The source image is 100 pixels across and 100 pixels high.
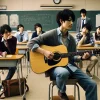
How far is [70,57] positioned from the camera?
255cm

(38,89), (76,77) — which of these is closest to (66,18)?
(76,77)

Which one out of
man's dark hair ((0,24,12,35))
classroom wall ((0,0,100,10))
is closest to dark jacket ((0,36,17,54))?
man's dark hair ((0,24,12,35))

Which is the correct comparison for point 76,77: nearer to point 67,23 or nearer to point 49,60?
point 49,60

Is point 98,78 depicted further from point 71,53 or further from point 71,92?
point 71,53

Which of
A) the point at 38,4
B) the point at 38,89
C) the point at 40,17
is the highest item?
the point at 38,4

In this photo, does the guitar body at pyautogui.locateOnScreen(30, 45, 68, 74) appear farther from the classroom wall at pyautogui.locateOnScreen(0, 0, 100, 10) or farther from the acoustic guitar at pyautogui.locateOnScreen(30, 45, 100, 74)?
the classroom wall at pyautogui.locateOnScreen(0, 0, 100, 10)

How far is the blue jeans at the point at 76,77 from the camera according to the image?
7.39 feet

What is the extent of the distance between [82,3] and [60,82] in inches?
213

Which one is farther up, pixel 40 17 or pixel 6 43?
pixel 40 17

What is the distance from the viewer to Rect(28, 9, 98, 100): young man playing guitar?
2.29m

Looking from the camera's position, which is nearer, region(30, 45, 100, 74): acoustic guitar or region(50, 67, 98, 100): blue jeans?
region(50, 67, 98, 100): blue jeans

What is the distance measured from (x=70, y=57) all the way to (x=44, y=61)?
328 mm

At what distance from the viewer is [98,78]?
4.59m

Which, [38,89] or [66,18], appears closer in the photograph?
[66,18]
